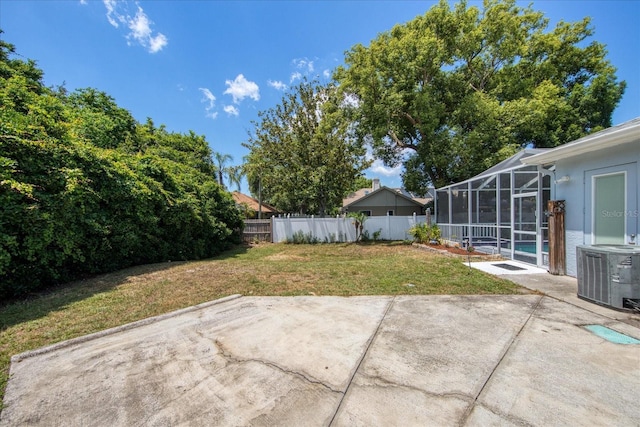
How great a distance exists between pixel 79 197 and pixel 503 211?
11.8m

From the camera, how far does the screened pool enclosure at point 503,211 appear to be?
25.4 ft

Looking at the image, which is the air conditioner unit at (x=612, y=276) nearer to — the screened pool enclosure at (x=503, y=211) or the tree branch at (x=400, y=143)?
the screened pool enclosure at (x=503, y=211)

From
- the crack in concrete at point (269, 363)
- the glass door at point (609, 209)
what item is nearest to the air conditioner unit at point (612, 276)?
the glass door at point (609, 209)

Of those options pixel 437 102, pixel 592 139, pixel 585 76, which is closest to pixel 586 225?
pixel 592 139

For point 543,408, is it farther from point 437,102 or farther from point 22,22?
point 437,102

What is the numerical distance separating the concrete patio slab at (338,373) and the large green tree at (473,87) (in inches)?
510

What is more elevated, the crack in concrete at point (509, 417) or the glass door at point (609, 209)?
the glass door at point (609, 209)

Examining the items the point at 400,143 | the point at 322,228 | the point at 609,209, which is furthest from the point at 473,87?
the point at 609,209

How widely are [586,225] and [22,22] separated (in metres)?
14.7

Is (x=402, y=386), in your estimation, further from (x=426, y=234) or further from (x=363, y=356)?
(x=426, y=234)

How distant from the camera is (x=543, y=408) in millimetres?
1998

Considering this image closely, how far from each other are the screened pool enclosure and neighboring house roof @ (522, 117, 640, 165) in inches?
25.6

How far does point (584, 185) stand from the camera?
18.8 feet

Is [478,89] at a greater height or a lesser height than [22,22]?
greater
